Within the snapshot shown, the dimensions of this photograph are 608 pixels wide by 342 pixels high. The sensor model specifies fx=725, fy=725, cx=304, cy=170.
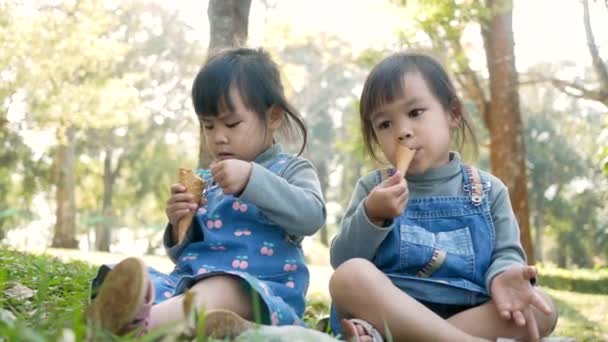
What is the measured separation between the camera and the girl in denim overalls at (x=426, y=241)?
207 cm

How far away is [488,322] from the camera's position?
2160 millimetres

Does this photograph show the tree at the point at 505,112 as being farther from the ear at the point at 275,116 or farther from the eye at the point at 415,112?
the eye at the point at 415,112

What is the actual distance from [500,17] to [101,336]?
6.80m

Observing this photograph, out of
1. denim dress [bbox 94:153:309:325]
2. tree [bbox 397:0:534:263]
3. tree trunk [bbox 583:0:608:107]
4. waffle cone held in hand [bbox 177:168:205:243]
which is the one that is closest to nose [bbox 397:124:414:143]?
denim dress [bbox 94:153:309:325]

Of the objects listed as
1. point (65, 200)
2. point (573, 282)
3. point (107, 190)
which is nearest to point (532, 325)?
point (573, 282)

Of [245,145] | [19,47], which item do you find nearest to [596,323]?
[245,145]

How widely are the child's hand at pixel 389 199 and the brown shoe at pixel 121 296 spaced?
32.6 inches

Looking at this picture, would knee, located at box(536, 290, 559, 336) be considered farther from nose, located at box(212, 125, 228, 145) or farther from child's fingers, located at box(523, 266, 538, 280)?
nose, located at box(212, 125, 228, 145)

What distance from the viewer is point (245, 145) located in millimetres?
2578

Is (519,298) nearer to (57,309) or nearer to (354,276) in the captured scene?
(354,276)

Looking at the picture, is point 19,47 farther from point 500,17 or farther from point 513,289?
point 513,289

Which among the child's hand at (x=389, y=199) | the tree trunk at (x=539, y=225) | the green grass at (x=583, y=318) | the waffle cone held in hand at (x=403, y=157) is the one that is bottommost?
the tree trunk at (x=539, y=225)

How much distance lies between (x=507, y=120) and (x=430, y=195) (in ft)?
17.6

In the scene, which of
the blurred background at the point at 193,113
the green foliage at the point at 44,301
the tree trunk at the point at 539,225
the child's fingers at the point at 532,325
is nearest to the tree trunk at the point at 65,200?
the blurred background at the point at 193,113
